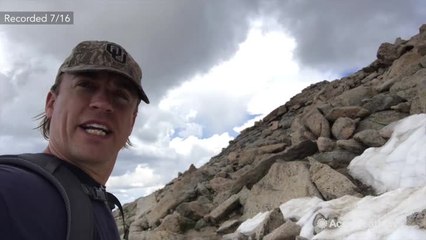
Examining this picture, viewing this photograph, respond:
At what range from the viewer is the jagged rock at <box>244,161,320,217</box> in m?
14.3

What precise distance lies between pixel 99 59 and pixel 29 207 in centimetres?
130

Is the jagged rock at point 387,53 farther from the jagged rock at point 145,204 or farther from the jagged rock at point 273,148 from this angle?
the jagged rock at point 145,204

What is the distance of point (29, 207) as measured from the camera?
79.9 inches

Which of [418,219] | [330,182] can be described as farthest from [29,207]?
[330,182]

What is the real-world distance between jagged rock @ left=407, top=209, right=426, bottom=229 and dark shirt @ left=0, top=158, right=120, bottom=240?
7647 millimetres

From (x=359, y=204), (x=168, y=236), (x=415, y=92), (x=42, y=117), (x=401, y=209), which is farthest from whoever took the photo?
(x=415, y=92)

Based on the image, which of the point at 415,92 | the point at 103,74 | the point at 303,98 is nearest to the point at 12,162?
the point at 103,74

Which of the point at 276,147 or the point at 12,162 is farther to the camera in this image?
the point at 276,147

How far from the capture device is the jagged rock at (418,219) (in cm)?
780

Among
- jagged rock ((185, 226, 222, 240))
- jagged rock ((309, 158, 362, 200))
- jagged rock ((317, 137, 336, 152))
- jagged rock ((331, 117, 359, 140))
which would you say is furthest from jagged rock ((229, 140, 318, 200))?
jagged rock ((309, 158, 362, 200))

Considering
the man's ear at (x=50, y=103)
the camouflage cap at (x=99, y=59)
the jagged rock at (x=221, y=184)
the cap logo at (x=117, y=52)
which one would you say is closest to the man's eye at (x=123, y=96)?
the camouflage cap at (x=99, y=59)

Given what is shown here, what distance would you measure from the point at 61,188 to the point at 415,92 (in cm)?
1780

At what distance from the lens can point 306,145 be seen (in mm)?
17500

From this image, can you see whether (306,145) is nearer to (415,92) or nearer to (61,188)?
(415,92)
